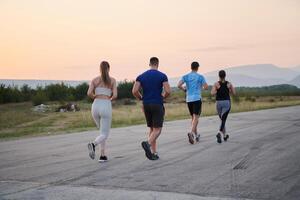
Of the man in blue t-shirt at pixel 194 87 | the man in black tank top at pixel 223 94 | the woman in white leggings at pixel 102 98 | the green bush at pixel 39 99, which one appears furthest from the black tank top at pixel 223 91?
the green bush at pixel 39 99

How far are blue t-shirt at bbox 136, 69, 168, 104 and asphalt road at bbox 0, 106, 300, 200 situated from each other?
1183 mm

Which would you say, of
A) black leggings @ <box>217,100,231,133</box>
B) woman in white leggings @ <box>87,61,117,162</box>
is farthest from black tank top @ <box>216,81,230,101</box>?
woman in white leggings @ <box>87,61,117,162</box>

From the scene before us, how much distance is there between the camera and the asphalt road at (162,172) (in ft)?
19.8

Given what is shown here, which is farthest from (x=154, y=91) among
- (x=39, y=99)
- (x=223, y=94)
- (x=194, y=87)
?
(x=39, y=99)

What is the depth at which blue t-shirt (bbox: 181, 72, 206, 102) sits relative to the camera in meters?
11.7

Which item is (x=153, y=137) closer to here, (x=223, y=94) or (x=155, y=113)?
(x=155, y=113)

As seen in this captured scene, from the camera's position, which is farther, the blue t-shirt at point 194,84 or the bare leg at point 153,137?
the blue t-shirt at point 194,84

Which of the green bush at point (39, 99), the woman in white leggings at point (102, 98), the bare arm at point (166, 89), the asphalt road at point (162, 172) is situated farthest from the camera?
the green bush at point (39, 99)

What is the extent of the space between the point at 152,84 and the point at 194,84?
2723 millimetres

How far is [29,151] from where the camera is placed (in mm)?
11062

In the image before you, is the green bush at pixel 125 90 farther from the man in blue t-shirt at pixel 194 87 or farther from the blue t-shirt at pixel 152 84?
the blue t-shirt at pixel 152 84

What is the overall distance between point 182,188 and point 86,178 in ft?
5.49

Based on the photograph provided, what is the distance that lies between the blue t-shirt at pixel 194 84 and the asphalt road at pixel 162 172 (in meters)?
1.19

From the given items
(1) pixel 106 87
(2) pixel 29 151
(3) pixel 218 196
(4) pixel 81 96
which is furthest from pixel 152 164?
(4) pixel 81 96
